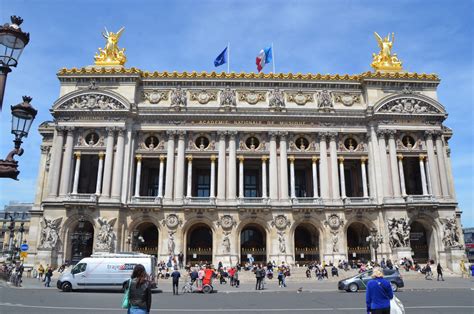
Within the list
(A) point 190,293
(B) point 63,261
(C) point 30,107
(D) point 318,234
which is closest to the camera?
(C) point 30,107

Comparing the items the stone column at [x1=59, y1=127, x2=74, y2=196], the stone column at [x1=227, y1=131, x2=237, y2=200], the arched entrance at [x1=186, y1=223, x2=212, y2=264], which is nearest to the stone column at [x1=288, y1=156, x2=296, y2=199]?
the stone column at [x1=227, y1=131, x2=237, y2=200]

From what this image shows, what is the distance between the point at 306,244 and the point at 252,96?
1892cm

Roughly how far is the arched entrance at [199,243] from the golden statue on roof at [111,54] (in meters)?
22.4

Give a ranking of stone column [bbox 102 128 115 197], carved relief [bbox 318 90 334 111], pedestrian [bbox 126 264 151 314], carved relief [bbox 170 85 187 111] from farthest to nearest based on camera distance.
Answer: carved relief [bbox 318 90 334 111]
carved relief [bbox 170 85 187 111]
stone column [bbox 102 128 115 197]
pedestrian [bbox 126 264 151 314]

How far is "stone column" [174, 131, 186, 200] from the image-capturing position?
44.3 m

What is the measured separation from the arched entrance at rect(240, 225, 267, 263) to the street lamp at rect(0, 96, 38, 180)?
38.3 m

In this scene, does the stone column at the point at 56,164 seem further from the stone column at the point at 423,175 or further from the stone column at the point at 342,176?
the stone column at the point at 423,175

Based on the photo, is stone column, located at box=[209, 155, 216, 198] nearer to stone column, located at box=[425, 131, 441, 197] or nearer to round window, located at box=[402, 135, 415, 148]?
round window, located at box=[402, 135, 415, 148]

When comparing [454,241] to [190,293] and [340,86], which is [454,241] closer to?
[340,86]

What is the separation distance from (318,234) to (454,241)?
1423cm

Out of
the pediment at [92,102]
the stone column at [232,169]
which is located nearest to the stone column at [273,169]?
the stone column at [232,169]

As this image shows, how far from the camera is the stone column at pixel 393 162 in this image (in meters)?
44.0

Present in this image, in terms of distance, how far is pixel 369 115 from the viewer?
46.7 m

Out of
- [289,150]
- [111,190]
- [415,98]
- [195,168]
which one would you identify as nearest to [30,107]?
[111,190]
